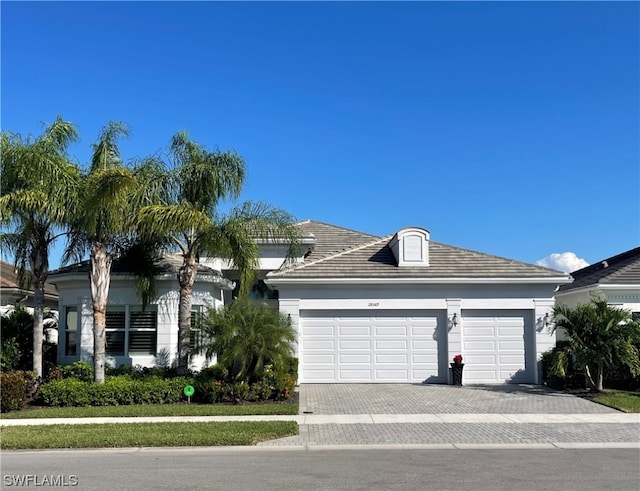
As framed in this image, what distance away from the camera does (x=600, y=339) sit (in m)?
15.5

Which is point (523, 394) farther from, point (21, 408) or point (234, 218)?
point (21, 408)

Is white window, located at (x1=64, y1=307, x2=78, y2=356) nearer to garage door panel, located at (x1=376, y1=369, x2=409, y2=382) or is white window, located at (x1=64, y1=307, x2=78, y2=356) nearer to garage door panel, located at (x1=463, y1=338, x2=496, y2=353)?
garage door panel, located at (x1=376, y1=369, x2=409, y2=382)

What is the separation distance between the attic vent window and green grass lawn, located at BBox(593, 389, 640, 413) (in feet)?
21.1

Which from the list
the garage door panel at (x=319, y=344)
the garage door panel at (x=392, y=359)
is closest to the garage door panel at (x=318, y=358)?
the garage door panel at (x=319, y=344)

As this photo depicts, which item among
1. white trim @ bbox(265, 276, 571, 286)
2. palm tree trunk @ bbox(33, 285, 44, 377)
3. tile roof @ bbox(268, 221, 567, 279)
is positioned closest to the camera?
palm tree trunk @ bbox(33, 285, 44, 377)

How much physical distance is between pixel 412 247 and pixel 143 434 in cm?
1123

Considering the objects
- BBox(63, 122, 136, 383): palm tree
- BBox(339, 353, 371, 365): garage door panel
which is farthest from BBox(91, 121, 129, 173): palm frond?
BBox(339, 353, 371, 365): garage door panel

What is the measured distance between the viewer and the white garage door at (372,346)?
59.3 ft

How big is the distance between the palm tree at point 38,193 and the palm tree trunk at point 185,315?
3295 mm

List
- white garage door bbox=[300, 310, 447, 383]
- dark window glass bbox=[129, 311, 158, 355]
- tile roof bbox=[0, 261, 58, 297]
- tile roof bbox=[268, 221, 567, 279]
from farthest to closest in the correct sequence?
tile roof bbox=[0, 261, 58, 297], tile roof bbox=[268, 221, 567, 279], white garage door bbox=[300, 310, 447, 383], dark window glass bbox=[129, 311, 158, 355]

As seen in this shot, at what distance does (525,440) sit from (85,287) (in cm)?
1363

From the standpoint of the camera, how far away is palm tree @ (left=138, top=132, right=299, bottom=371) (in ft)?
50.4

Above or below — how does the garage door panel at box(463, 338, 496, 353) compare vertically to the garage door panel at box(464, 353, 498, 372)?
above

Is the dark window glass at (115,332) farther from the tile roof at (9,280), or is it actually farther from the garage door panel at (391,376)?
the garage door panel at (391,376)
